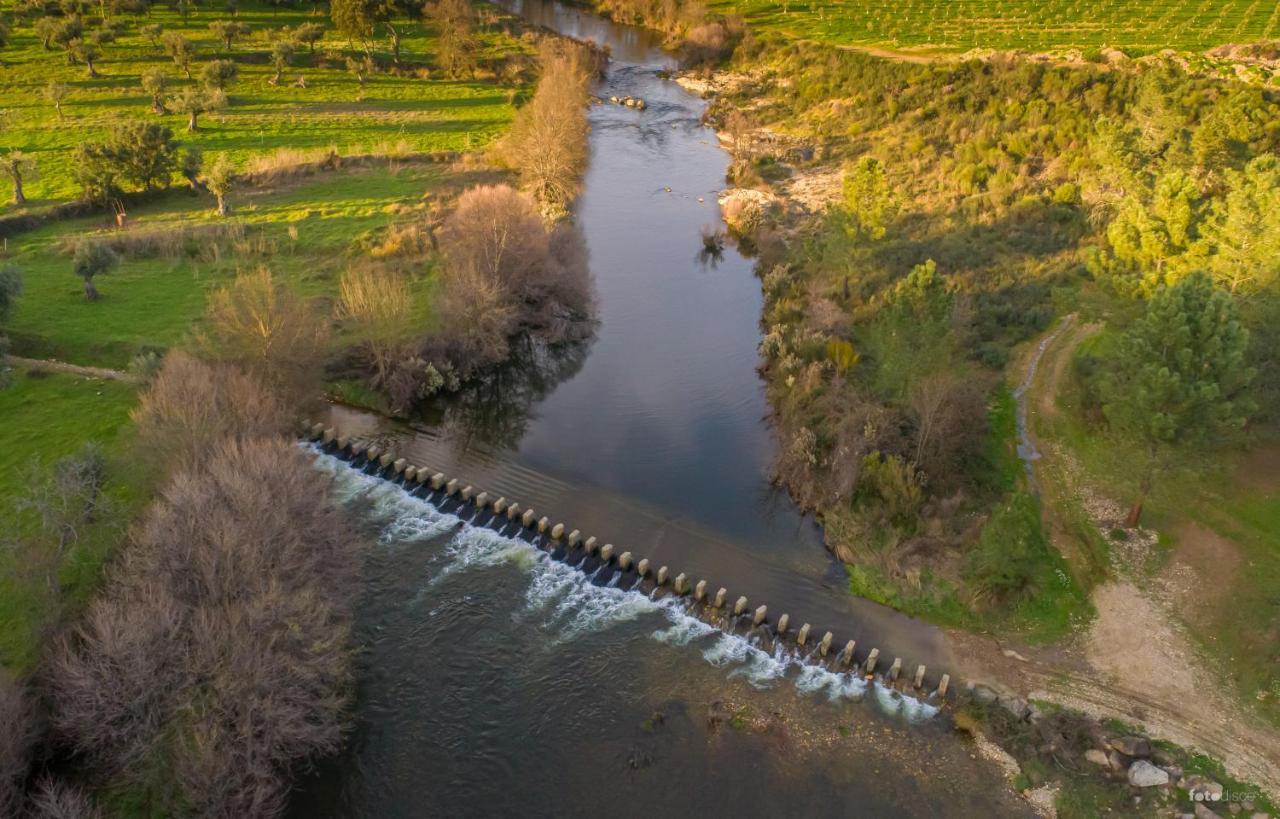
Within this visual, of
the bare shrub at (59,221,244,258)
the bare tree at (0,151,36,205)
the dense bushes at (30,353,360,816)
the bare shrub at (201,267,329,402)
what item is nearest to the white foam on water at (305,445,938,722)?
the bare shrub at (201,267,329,402)

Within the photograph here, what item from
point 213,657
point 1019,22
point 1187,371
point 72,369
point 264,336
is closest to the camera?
point 213,657

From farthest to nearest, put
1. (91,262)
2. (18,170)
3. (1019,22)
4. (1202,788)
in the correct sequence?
(1019,22) → (18,170) → (91,262) → (1202,788)

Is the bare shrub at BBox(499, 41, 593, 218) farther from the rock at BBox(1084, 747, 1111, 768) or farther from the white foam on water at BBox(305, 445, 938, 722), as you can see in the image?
the rock at BBox(1084, 747, 1111, 768)

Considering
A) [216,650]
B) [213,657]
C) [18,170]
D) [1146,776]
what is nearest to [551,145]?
[18,170]

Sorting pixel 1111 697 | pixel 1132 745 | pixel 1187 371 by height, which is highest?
pixel 1187 371

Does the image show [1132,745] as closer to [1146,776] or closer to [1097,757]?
[1146,776]
